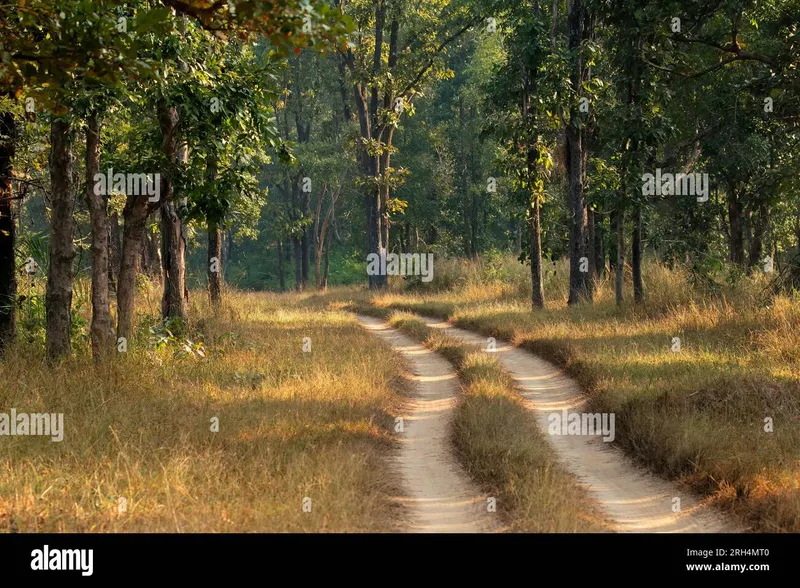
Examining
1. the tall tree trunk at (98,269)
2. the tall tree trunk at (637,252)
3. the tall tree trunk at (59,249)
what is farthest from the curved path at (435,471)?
the tall tree trunk at (637,252)

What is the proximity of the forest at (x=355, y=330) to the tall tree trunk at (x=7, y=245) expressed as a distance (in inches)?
1.6

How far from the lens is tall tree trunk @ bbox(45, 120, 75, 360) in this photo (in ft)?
34.8

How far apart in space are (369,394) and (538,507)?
194 inches

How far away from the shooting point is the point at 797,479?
6.78 metres

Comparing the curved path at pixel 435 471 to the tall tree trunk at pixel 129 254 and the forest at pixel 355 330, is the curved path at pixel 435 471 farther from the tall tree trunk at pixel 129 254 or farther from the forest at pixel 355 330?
the tall tree trunk at pixel 129 254

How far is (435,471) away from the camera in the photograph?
8211 millimetres

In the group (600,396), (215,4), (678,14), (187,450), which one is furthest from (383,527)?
(678,14)

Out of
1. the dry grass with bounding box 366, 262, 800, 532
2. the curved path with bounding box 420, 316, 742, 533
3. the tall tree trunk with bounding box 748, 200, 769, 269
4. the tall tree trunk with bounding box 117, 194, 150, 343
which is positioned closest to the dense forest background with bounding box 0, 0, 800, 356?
the tall tree trunk with bounding box 117, 194, 150, 343

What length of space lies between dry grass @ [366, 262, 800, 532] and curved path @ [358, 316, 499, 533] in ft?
7.32

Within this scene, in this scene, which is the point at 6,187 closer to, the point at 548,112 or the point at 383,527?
the point at 383,527

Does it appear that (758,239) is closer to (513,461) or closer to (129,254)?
(513,461)

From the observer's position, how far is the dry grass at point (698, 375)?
7211 mm

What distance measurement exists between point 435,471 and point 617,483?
6.46 ft

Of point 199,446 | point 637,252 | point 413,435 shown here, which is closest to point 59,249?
point 199,446
